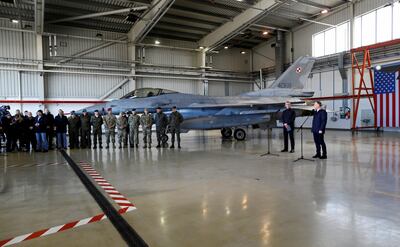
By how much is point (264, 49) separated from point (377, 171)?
21.1 meters

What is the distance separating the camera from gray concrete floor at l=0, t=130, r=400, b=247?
282cm

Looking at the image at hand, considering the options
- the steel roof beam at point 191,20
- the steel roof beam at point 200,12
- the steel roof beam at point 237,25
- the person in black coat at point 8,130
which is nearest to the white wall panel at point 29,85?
→ the person in black coat at point 8,130

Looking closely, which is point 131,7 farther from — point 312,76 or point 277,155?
point 312,76

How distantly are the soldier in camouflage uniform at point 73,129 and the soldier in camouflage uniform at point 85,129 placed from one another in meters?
0.22

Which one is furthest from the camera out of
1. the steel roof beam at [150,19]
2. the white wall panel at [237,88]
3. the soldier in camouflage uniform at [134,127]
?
the white wall panel at [237,88]

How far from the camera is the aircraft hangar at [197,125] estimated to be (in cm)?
322

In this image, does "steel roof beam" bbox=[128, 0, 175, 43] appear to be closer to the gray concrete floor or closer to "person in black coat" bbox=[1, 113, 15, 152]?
"person in black coat" bbox=[1, 113, 15, 152]

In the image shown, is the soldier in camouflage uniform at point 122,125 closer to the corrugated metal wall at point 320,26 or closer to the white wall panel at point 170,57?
the white wall panel at point 170,57

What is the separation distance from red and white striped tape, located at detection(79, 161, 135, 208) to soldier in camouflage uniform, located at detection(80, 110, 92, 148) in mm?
3937

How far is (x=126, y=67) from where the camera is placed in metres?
20.4

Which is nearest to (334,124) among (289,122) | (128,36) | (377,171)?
(289,122)

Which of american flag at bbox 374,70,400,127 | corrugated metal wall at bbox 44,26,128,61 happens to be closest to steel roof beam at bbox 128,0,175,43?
corrugated metal wall at bbox 44,26,128,61

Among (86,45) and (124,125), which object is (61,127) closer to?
(124,125)

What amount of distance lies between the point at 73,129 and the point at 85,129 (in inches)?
19.5
